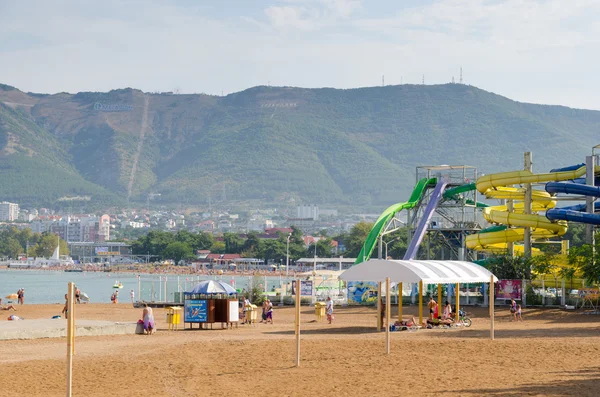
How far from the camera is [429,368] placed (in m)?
29.1

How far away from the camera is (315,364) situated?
99.7ft

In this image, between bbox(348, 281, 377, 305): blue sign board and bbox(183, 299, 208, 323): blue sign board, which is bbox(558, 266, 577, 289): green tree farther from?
bbox(183, 299, 208, 323): blue sign board

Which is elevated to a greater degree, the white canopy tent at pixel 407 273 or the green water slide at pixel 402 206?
the green water slide at pixel 402 206

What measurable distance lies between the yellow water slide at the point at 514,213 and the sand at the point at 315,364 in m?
21.5

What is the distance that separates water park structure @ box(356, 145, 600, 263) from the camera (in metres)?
62.0

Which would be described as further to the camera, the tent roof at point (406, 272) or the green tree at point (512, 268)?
the green tree at point (512, 268)

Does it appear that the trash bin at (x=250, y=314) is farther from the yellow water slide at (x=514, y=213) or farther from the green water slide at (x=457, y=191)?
the green water slide at (x=457, y=191)

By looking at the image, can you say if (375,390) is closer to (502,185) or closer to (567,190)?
(567,190)

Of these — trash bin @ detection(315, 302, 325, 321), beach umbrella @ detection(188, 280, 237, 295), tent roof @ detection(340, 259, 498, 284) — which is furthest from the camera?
trash bin @ detection(315, 302, 325, 321)

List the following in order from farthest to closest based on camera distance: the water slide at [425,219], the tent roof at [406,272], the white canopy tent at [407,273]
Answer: the water slide at [425,219] < the tent roof at [406,272] < the white canopy tent at [407,273]

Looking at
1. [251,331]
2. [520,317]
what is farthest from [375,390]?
[520,317]

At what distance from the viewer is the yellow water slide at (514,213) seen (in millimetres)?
64000

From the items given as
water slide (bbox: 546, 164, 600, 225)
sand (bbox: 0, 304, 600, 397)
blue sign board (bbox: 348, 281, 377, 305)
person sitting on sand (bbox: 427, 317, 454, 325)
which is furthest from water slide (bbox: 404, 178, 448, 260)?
sand (bbox: 0, 304, 600, 397)

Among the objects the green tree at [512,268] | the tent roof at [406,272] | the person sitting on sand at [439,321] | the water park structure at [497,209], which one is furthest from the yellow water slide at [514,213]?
the tent roof at [406,272]
